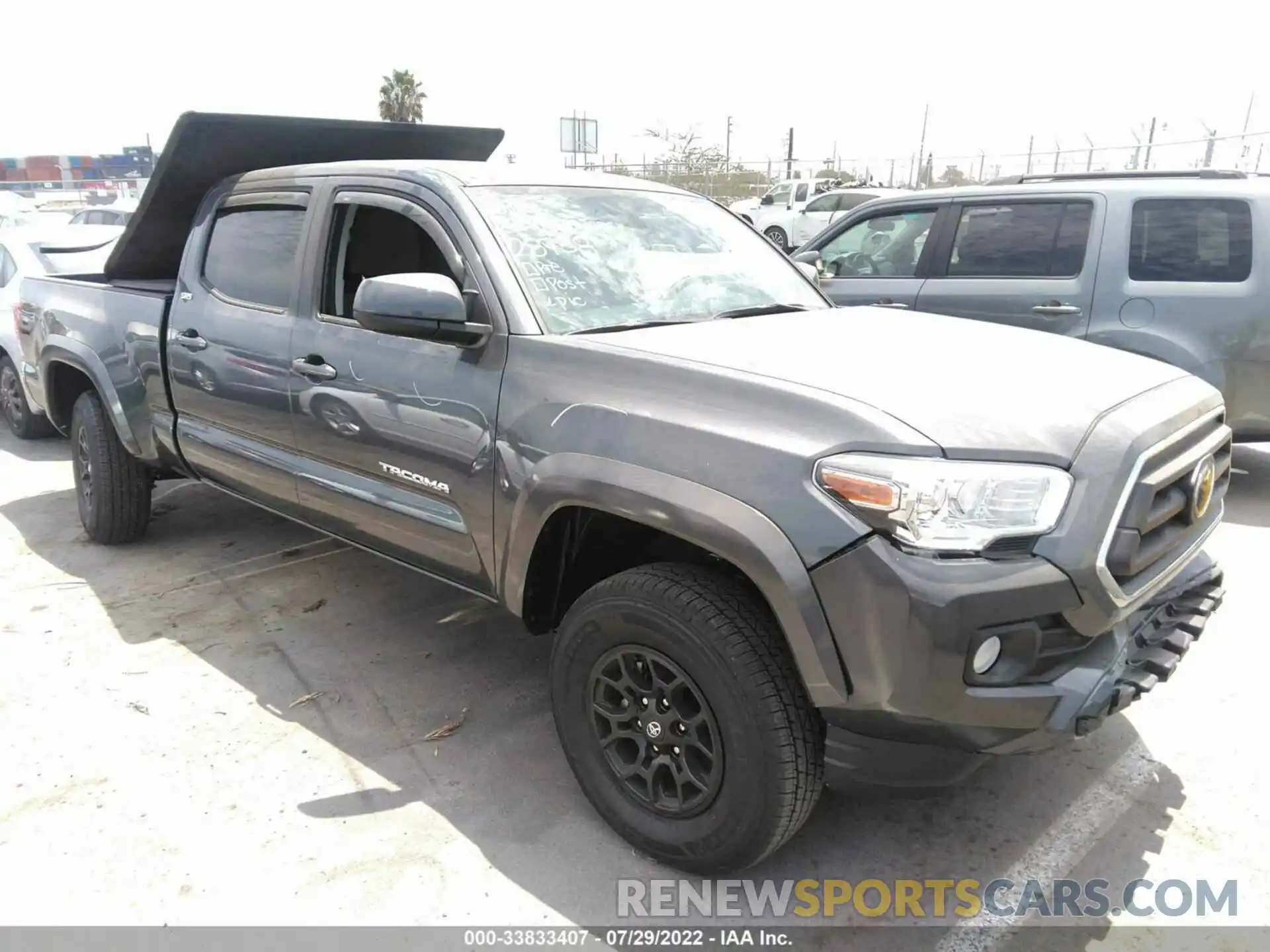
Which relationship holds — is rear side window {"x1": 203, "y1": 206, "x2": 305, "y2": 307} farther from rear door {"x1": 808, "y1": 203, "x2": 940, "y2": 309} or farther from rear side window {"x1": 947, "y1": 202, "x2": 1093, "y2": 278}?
rear side window {"x1": 947, "y1": 202, "x2": 1093, "y2": 278}

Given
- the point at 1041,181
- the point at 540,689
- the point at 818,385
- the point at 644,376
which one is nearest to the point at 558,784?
the point at 540,689

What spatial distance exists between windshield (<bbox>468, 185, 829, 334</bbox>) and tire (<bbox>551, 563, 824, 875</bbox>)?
3.05 feet

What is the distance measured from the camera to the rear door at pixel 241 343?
3.56 m

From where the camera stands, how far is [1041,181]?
5.96m

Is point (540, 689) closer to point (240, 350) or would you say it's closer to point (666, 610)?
point (666, 610)

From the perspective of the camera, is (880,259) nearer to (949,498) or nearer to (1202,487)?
(1202,487)

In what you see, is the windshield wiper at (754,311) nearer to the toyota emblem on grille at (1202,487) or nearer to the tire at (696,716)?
the tire at (696,716)

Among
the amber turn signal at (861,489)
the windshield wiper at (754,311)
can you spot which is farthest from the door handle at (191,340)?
the amber turn signal at (861,489)

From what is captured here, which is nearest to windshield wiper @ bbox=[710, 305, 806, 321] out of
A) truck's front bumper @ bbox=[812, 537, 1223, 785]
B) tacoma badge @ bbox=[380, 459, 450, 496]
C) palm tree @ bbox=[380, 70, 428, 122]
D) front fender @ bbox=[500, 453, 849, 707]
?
front fender @ bbox=[500, 453, 849, 707]

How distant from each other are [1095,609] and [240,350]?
10.6 ft

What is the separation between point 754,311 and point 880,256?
143 inches

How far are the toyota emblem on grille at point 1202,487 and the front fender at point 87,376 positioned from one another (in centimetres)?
436

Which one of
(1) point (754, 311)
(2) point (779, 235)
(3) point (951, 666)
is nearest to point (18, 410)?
(1) point (754, 311)

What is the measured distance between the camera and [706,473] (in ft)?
7.13
